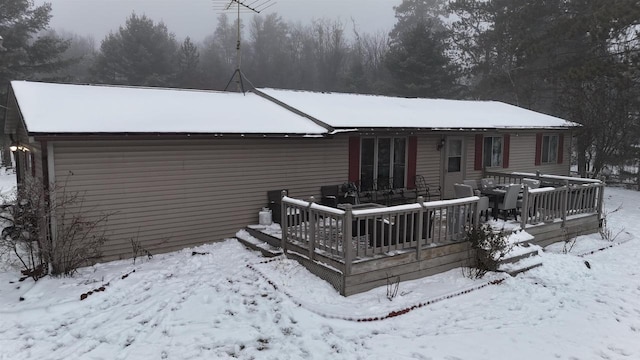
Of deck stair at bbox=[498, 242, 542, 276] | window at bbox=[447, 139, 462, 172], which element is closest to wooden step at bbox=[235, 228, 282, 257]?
deck stair at bbox=[498, 242, 542, 276]

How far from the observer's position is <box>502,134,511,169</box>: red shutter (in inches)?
579

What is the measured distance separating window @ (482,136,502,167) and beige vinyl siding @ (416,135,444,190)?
7.62 ft

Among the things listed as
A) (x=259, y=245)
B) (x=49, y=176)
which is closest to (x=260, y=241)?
(x=259, y=245)

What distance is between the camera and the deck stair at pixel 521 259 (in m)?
7.91

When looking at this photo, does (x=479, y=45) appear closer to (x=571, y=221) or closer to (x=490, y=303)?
(x=571, y=221)

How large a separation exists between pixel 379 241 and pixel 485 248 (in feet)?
6.48

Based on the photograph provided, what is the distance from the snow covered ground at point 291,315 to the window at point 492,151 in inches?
260

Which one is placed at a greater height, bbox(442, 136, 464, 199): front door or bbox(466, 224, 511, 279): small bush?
bbox(442, 136, 464, 199): front door

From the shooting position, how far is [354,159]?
1112cm

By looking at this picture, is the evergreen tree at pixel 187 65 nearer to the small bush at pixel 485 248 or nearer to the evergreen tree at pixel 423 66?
the evergreen tree at pixel 423 66

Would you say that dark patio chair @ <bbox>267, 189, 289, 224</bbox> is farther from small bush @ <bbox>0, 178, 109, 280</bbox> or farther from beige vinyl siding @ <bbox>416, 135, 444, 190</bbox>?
beige vinyl siding @ <bbox>416, 135, 444, 190</bbox>

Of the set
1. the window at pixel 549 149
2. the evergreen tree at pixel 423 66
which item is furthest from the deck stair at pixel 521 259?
the evergreen tree at pixel 423 66

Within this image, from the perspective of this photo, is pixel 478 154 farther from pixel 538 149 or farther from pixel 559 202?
pixel 559 202

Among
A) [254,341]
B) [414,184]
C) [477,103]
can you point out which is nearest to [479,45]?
[477,103]
